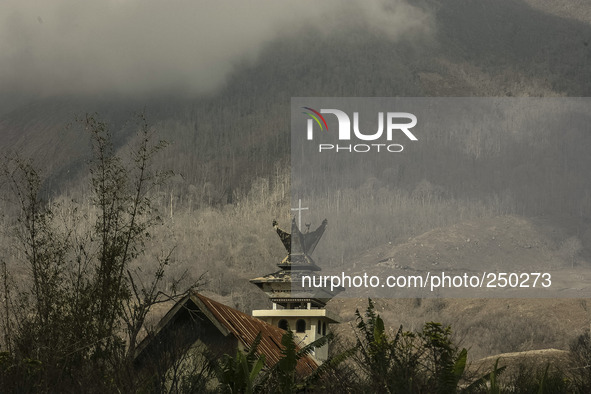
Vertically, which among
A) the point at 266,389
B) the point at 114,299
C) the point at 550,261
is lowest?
the point at 266,389

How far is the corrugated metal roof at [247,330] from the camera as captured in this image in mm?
24797

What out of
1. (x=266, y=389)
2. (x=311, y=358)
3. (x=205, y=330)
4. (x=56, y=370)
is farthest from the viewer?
(x=311, y=358)

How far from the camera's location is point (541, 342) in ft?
458

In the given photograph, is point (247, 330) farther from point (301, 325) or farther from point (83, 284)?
point (301, 325)

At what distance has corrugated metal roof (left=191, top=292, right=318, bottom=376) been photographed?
81.4 ft

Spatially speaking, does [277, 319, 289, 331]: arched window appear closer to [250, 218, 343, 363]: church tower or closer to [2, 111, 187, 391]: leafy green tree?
[250, 218, 343, 363]: church tower

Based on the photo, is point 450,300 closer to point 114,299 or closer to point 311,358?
point 311,358

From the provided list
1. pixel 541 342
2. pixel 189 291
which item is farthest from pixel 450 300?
pixel 189 291

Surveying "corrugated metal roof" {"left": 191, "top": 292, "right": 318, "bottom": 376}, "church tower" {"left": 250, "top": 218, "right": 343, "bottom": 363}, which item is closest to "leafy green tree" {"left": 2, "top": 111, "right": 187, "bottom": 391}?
"corrugated metal roof" {"left": 191, "top": 292, "right": 318, "bottom": 376}

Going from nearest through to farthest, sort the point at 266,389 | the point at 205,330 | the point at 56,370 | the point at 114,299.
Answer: the point at 56,370 → the point at 266,389 → the point at 114,299 → the point at 205,330

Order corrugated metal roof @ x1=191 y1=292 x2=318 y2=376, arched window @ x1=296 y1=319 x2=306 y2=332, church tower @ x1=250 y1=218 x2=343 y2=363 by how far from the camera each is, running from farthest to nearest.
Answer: arched window @ x1=296 y1=319 x2=306 y2=332 → church tower @ x1=250 y1=218 x2=343 y2=363 → corrugated metal roof @ x1=191 y1=292 x2=318 y2=376

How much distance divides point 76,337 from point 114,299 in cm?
186

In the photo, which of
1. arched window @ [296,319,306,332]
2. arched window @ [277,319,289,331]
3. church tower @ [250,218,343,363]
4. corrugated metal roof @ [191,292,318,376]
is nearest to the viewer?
corrugated metal roof @ [191,292,318,376]

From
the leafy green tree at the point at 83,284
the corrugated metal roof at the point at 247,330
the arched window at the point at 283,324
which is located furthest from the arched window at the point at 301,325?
the leafy green tree at the point at 83,284
